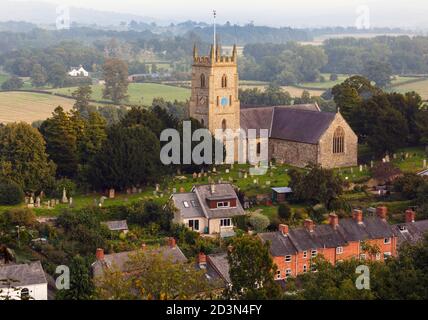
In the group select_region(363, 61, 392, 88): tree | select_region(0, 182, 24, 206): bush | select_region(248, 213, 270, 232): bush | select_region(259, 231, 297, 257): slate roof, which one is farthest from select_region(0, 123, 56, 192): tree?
select_region(363, 61, 392, 88): tree

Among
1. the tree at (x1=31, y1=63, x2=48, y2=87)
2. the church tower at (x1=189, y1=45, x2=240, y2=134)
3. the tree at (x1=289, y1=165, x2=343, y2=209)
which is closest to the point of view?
the tree at (x1=289, y1=165, x2=343, y2=209)

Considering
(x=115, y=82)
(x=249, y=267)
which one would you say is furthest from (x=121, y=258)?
(x=115, y=82)

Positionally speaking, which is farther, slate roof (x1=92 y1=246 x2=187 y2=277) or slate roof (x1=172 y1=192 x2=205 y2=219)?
slate roof (x1=172 y1=192 x2=205 y2=219)

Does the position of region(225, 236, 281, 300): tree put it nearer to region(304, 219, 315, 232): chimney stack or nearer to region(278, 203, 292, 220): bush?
region(304, 219, 315, 232): chimney stack

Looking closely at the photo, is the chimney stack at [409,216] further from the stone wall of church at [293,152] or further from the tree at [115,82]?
the tree at [115,82]

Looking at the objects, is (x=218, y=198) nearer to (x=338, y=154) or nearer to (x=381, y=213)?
(x=381, y=213)

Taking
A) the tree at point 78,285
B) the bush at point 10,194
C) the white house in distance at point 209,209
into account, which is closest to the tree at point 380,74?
the white house in distance at point 209,209
